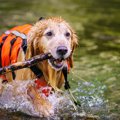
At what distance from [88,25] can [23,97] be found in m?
6.77

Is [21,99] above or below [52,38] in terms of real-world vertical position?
below

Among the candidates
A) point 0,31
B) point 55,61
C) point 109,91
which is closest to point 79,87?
point 109,91

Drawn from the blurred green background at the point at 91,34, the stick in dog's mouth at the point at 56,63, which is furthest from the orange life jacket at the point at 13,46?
the blurred green background at the point at 91,34

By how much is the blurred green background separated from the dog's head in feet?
3.37

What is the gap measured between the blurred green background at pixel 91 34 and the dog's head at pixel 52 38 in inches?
40.5

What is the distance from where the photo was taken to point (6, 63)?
21.1ft

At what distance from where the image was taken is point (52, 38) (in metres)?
5.70

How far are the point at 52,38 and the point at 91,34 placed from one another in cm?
578

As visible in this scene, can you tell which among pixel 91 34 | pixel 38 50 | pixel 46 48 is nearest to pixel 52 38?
pixel 46 48

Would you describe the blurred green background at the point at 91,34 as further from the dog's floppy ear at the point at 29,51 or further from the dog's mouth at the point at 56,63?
the dog's floppy ear at the point at 29,51

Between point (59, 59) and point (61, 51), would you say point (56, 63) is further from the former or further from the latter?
point (61, 51)

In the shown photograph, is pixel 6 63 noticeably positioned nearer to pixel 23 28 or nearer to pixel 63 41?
Result: pixel 23 28

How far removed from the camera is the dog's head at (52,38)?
5578 mm

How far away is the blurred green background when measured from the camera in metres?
7.31
